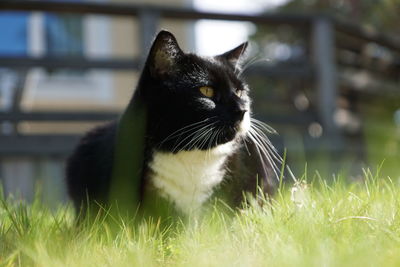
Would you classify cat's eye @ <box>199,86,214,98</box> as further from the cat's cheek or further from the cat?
the cat's cheek

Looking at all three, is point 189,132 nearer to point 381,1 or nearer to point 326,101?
point 326,101

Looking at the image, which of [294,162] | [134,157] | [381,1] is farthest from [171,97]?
[381,1]

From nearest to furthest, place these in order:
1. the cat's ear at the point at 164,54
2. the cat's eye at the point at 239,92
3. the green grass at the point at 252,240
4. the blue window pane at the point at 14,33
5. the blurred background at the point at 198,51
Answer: the green grass at the point at 252,240 → the cat's ear at the point at 164,54 → the cat's eye at the point at 239,92 → the blurred background at the point at 198,51 → the blue window pane at the point at 14,33

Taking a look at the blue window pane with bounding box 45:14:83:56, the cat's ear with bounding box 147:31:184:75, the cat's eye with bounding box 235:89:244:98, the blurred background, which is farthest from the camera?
the blue window pane with bounding box 45:14:83:56

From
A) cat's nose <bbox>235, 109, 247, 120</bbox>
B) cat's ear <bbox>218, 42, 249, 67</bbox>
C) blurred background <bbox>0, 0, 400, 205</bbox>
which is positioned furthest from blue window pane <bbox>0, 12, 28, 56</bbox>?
cat's nose <bbox>235, 109, 247, 120</bbox>

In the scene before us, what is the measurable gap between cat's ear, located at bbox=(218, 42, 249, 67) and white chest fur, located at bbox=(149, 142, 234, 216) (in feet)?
1.65

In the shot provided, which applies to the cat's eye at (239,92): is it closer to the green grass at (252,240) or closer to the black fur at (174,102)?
the black fur at (174,102)

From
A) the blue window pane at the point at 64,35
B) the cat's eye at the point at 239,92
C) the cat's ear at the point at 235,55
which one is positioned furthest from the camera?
the blue window pane at the point at 64,35

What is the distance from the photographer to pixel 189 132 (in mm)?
2293

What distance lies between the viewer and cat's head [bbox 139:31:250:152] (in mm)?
2264

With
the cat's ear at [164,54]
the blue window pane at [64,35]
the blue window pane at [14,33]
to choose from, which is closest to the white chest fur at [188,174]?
the cat's ear at [164,54]

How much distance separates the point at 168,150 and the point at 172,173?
4.0 inches

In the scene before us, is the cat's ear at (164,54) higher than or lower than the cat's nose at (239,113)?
higher

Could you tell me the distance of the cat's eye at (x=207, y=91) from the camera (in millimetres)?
2326
